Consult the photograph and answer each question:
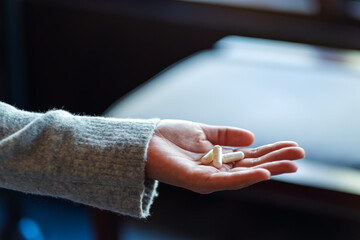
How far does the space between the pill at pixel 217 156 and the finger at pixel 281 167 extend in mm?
90

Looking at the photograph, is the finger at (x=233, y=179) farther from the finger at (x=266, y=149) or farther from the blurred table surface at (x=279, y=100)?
the blurred table surface at (x=279, y=100)

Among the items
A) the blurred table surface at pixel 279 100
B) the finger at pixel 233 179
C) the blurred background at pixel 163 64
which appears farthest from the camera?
the blurred background at pixel 163 64

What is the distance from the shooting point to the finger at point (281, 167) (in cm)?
82

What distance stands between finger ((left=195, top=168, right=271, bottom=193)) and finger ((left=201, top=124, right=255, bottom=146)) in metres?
0.16

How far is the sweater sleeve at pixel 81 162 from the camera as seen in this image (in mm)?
892

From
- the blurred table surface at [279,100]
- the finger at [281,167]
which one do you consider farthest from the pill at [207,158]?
the blurred table surface at [279,100]

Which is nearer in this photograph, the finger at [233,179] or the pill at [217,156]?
the finger at [233,179]

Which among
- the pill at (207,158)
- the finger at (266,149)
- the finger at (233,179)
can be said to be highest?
the finger at (266,149)

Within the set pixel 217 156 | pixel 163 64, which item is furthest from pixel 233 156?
pixel 163 64

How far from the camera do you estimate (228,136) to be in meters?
0.98

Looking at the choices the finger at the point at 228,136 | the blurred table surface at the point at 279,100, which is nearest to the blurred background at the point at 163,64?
the blurred table surface at the point at 279,100

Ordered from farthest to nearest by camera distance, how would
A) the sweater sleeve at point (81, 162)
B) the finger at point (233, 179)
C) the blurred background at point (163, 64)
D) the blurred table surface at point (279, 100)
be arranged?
the blurred background at point (163, 64) < the blurred table surface at point (279, 100) < the sweater sleeve at point (81, 162) < the finger at point (233, 179)

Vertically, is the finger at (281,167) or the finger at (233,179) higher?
the finger at (281,167)

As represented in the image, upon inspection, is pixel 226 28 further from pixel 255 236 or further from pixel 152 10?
pixel 255 236
